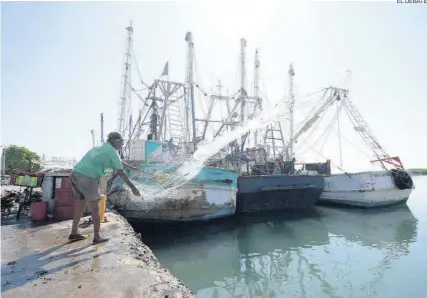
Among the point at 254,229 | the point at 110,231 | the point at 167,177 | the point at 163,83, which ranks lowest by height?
the point at 254,229

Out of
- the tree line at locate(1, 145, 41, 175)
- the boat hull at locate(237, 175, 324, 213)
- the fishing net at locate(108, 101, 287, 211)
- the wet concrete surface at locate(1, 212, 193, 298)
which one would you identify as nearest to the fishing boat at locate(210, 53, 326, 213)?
the boat hull at locate(237, 175, 324, 213)

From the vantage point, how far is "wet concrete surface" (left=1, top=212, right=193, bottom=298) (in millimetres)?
2721

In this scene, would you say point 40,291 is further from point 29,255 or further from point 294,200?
point 294,200

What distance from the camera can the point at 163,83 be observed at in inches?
623

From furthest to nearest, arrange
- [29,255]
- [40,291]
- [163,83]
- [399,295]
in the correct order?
[163,83], [399,295], [29,255], [40,291]

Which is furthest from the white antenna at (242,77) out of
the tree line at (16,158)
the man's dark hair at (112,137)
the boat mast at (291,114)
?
the tree line at (16,158)

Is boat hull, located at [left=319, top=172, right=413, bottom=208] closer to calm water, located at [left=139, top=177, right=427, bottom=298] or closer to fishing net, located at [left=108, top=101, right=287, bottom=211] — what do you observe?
calm water, located at [left=139, top=177, right=427, bottom=298]

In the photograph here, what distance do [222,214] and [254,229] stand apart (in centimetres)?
157

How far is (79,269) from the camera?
324 centimetres

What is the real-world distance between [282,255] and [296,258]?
1.39 ft

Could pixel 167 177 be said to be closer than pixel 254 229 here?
Yes

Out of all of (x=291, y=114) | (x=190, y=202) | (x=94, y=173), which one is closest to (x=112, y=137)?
(x=94, y=173)

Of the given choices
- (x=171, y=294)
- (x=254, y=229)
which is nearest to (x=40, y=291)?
(x=171, y=294)

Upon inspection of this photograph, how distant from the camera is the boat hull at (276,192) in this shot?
12953 millimetres
